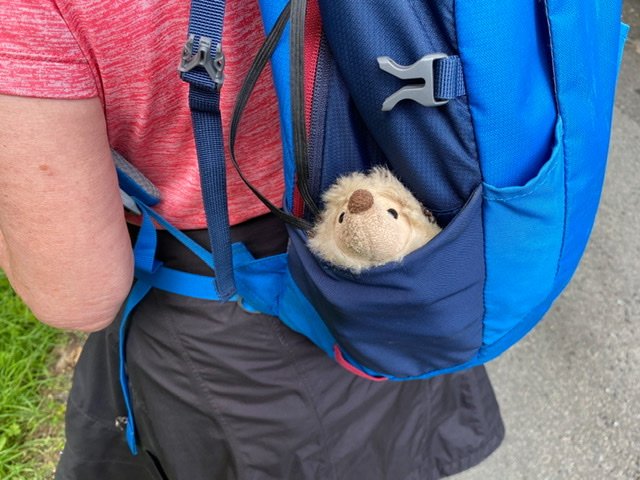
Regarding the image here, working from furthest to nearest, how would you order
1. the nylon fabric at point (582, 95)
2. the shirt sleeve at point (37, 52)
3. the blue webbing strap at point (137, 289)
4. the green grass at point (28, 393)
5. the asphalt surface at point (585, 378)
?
1. the green grass at point (28, 393)
2. the asphalt surface at point (585, 378)
3. the blue webbing strap at point (137, 289)
4. the nylon fabric at point (582, 95)
5. the shirt sleeve at point (37, 52)

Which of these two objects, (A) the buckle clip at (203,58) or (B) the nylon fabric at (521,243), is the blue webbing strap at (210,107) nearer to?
(A) the buckle clip at (203,58)

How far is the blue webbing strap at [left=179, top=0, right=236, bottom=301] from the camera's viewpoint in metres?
0.72

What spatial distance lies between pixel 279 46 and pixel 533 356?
1.59 m

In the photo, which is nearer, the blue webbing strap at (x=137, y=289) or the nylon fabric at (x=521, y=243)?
the nylon fabric at (x=521, y=243)

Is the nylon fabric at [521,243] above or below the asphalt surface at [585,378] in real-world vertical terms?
above

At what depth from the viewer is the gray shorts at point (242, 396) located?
1105mm

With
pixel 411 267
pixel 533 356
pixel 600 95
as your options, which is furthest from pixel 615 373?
pixel 411 267

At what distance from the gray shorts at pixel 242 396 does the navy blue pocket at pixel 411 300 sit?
19cm

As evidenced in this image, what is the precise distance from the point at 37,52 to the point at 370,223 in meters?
0.40

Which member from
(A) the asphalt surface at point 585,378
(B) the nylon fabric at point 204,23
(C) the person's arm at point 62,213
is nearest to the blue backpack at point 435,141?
(B) the nylon fabric at point 204,23

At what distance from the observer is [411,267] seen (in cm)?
80

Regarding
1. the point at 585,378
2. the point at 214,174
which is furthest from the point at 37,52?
the point at 585,378

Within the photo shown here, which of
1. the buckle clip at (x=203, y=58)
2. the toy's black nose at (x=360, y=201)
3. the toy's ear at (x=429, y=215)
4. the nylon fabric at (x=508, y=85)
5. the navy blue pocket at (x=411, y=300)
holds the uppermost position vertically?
the buckle clip at (x=203, y=58)

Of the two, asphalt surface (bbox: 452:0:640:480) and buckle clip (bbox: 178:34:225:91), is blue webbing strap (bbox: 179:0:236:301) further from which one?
asphalt surface (bbox: 452:0:640:480)
